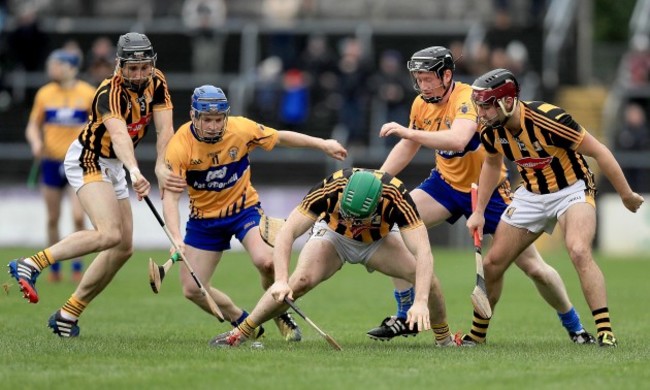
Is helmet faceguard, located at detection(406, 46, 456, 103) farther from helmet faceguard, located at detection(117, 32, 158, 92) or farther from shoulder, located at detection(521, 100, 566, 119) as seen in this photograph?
helmet faceguard, located at detection(117, 32, 158, 92)

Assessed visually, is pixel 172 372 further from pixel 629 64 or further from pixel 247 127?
pixel 629 64

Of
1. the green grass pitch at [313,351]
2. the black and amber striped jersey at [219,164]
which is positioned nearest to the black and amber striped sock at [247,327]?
the green grass pitch at [313,351]

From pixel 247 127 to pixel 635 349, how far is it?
371 centimetres

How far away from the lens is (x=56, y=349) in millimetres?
9891

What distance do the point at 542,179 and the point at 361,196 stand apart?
1696 millimetres

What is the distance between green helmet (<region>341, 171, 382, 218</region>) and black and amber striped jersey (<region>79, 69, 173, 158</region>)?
231 cm

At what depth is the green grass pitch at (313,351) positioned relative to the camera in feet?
27.2

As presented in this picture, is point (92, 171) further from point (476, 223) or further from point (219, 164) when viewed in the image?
point (476, 223)

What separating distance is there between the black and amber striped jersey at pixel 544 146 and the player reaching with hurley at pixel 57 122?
7883mm

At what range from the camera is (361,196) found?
9633mm

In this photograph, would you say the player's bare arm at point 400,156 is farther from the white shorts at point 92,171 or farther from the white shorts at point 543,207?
the white shorts at point 92,171

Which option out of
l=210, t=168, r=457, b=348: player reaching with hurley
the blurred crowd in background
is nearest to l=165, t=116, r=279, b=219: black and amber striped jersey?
l=210, t=168, r=457, b=348: player reaching with hurley

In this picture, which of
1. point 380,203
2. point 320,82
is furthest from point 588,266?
point 320,82

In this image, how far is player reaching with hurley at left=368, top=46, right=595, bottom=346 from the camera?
10820 mm
